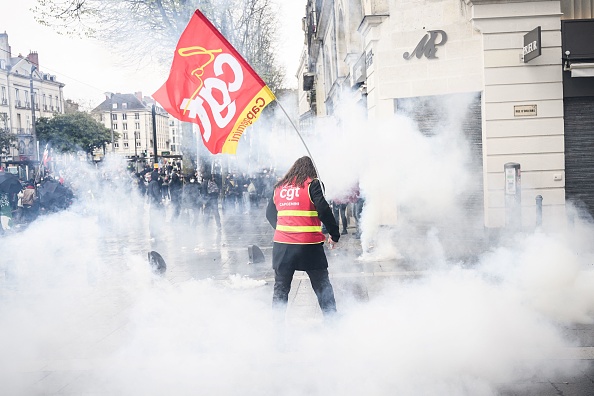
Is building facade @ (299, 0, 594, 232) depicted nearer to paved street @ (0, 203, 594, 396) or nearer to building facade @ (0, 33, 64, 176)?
paved street @ (0, 203, 594, 396)

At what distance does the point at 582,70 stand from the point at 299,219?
724cm

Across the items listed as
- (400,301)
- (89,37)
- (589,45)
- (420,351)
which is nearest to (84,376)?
(420,351)

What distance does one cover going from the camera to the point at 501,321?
5.21 m

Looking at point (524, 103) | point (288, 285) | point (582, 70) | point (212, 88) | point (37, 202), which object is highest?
point (582, 70)

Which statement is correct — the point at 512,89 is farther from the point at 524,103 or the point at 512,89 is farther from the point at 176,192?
the point at 176,192

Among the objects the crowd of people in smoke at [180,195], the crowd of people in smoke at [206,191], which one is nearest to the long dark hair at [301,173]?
the crowd of people in smoke at [180,195]

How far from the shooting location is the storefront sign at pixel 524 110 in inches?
430

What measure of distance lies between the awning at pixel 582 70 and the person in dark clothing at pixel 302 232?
686cm

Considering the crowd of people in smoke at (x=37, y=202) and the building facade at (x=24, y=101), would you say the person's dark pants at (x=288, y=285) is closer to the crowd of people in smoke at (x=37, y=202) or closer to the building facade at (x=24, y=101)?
the crowd of people in smoke at (x=37, y=202)

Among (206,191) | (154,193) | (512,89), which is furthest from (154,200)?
(512,89)

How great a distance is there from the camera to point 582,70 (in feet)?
33.4

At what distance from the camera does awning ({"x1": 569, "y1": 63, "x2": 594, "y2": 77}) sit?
10.1 metres

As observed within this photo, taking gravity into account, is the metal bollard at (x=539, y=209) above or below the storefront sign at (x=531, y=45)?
below

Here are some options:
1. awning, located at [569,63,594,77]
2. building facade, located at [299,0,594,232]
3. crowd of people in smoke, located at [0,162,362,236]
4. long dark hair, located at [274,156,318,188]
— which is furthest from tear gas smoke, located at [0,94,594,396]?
crowd of people in smoke, located at [0,162,362,236]
